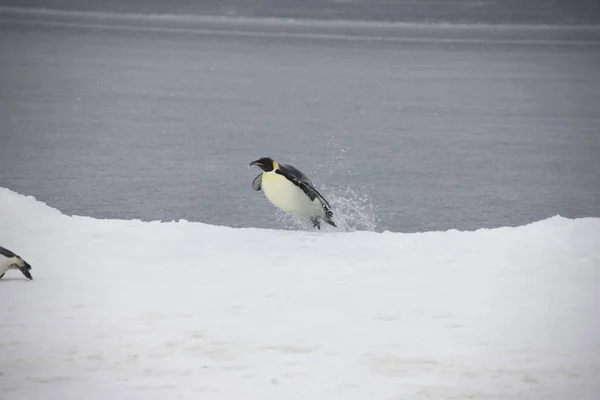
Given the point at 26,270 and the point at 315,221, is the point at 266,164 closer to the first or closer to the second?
the point at 315,221

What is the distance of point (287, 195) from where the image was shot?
24.9 ft

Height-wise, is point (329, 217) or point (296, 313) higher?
point (329, 217)

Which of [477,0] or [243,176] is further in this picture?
[477,0]

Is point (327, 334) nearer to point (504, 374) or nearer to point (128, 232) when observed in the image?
point (504, 374)

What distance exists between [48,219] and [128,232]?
67 cm

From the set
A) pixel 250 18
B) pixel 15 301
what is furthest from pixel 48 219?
pixel 250 18

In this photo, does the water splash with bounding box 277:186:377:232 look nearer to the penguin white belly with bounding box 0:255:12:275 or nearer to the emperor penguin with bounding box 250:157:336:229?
the emperor penguin with bounding box 250:157:336:229

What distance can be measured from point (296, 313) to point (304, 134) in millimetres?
17440

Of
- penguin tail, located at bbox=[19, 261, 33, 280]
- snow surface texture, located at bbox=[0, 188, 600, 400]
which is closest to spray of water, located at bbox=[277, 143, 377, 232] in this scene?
snow surface texture, located at bbox=[0, 188, 600, 400]

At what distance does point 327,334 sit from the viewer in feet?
14.6

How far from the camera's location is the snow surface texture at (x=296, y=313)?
3.87 m

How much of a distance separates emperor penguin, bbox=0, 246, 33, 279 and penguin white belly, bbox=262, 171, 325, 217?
262 cm

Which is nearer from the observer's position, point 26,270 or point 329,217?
point 26,270

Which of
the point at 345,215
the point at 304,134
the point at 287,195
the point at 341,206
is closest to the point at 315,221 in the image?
the point at 287,195
